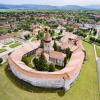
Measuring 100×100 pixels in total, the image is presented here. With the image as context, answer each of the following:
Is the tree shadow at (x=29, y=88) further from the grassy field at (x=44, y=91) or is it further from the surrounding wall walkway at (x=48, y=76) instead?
the surrounding wall walkway at (x=48, y=76)

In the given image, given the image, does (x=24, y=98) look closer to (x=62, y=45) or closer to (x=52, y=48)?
(x=52, y=48)

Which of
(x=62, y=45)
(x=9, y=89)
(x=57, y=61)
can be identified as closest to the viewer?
(x=9, y=89)

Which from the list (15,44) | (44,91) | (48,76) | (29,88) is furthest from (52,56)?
(15,44)

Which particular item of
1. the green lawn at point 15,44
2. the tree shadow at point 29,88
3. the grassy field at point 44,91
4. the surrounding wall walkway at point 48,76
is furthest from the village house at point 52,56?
the green lawn at point 15,44

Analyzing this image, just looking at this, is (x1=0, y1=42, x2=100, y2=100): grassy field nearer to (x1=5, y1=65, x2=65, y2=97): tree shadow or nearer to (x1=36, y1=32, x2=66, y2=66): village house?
(x1=5, y1=65, x2=65, y2=97): tree shadow

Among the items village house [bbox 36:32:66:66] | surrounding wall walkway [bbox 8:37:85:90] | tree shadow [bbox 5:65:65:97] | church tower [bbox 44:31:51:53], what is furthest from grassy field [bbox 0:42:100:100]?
church tower [bbox 44:31:51:53]

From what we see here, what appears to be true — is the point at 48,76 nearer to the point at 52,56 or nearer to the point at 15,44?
the point at 52,56

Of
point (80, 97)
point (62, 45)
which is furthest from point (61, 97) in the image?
point (62, 45)

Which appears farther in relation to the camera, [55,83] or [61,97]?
[55,83]
